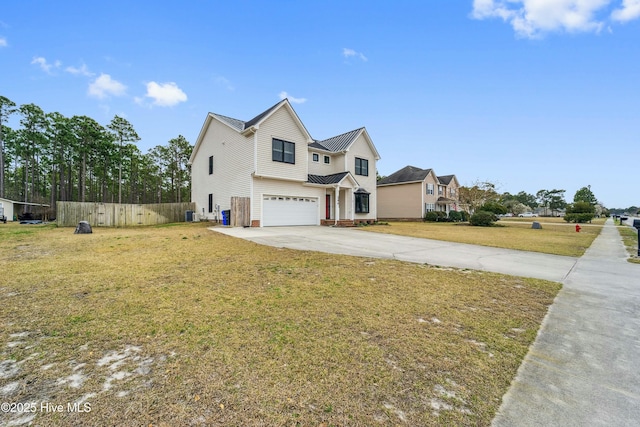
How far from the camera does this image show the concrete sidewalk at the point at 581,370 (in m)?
1.93

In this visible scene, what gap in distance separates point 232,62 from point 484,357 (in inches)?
813

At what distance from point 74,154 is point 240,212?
33189 mm

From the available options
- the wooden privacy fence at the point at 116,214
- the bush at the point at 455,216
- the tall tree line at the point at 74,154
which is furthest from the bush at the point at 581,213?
the tall tree line at the point at 74,154

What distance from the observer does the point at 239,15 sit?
49.4 ft

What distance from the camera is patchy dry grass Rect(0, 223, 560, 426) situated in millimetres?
1894

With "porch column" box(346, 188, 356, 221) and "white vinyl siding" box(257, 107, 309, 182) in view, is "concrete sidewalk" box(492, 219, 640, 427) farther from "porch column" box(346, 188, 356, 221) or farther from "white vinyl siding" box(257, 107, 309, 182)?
"porch column" box(346, 188, 356, 221)

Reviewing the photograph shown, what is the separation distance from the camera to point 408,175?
115ft

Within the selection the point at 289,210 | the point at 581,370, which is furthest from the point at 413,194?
the point at 581,370

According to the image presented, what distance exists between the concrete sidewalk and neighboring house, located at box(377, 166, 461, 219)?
29657mm

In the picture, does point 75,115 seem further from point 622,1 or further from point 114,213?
point 622,1

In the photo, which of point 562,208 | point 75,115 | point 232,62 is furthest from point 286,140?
point 562,208

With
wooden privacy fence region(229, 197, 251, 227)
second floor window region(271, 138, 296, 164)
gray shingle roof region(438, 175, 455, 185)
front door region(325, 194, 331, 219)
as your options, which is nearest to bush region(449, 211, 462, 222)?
gray shingle roof region(438, 175, 455, 185)

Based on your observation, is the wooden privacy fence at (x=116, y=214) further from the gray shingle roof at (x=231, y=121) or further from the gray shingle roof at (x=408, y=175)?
the gray shingle roof at (x=408, y=175)

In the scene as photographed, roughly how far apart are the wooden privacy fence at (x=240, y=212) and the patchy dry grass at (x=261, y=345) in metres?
11.0
